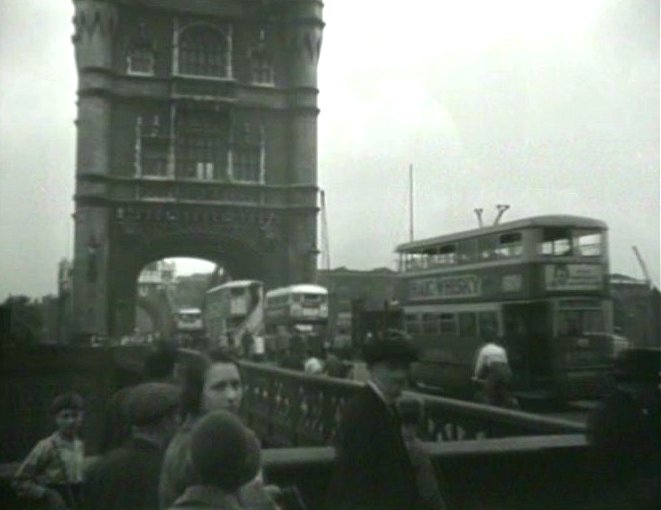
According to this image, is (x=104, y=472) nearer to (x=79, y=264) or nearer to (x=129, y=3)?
(x=79, y=264)

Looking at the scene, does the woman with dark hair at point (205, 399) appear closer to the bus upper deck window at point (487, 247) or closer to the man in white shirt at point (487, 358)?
the bus upper deck window at point (487, 247)

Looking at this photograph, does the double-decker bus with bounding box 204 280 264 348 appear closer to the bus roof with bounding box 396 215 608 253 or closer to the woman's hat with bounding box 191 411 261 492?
the bus roof with bounding box 396 215 608 253

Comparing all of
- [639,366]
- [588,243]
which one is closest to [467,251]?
[588,243]

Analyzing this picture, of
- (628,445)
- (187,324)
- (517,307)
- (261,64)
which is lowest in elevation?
(628,445)

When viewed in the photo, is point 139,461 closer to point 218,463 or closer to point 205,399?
point 205,399

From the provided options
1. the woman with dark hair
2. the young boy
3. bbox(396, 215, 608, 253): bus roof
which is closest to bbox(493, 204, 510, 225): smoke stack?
bbox(396, 215, 608, 253): bus roof
